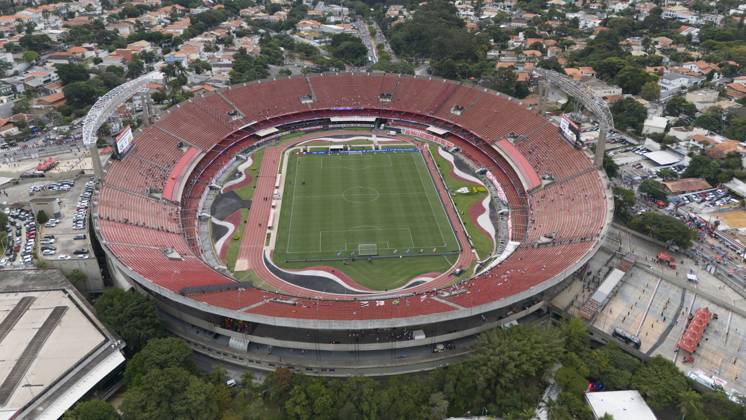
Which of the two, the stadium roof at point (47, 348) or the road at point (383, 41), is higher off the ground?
the stadium roof at point (47, 348)

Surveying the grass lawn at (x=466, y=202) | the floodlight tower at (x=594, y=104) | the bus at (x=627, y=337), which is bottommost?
the grass lawn at (x=466, y=202)

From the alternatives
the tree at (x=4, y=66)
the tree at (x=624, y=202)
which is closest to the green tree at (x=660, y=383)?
the tree at (x=624, y=202)

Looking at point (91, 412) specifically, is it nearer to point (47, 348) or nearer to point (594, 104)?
point (47, 348)

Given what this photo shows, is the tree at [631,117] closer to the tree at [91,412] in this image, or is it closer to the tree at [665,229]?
the tree at [665,229]

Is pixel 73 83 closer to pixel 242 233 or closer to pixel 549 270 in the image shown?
pixel 242 233

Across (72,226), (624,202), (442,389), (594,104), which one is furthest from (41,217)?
(624,202)

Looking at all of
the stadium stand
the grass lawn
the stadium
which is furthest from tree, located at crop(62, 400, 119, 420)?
the grass lawn

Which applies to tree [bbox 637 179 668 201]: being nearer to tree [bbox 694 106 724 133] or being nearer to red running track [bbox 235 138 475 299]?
red running track [bbox 235 138 475 299]

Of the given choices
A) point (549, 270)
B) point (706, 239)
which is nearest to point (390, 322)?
point (549, 270)
